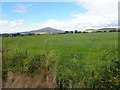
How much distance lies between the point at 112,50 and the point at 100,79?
3.70 feet

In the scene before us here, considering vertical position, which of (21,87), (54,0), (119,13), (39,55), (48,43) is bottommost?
(21,87)

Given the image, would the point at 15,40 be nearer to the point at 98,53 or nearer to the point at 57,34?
the point at 57,34

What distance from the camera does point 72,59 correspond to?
3.25 metres

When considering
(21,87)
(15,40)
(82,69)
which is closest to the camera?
(21,87)

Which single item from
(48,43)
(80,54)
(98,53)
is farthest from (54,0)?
(98,53)

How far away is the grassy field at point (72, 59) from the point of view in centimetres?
250

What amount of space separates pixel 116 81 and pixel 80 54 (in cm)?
124

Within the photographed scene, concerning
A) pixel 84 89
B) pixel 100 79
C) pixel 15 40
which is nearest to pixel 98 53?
pixel 100 79

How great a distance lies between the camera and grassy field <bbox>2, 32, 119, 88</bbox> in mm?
2495

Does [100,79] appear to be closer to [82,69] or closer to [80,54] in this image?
[82,69]

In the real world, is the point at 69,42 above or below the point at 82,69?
above

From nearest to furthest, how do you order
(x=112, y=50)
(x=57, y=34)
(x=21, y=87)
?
(x=21, y=87)
(x=112, y=50)
(x=57, y=34)

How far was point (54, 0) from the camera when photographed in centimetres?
348

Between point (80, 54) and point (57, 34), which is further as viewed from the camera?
point (57, 34)
